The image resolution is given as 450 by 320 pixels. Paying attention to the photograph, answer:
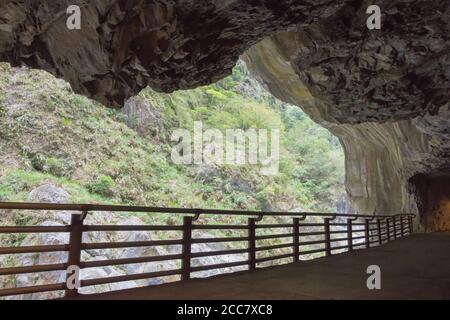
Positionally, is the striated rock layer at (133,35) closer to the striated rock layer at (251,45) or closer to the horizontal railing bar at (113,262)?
the striated rock layer at (251,45)

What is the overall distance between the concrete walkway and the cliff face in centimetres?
552

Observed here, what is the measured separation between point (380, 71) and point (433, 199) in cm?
1413

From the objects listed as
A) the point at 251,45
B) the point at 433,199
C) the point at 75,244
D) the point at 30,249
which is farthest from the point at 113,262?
the point at 433,199

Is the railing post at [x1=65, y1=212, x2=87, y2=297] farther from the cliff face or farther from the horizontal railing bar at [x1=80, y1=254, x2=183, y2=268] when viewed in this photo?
the cliff face

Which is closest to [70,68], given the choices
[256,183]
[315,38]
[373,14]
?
[315,38]

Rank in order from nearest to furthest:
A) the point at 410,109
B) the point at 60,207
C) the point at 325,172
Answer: the point at 60,207 → the point at 410,109 → the point at 325,172

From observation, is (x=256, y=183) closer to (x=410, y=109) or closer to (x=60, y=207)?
(x=410, y=109)

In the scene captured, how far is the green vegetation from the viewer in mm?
18250

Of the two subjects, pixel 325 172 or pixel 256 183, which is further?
pixel 325 172

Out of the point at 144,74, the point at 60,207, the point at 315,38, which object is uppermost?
the point at 315,38

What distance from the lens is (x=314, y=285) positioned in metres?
5.09

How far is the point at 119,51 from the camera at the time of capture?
746cm

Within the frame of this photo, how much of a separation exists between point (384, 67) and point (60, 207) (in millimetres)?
9471

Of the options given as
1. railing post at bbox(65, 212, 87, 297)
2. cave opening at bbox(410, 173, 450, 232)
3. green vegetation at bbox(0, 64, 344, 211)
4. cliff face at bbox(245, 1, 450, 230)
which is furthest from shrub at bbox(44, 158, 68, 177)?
cave opening at bbox(410, 173, 450, 232)
